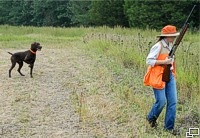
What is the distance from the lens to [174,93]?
6.22 m

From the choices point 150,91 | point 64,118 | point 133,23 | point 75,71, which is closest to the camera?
point 64,118

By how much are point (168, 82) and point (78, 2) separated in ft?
159

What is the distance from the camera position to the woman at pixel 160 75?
240 inches

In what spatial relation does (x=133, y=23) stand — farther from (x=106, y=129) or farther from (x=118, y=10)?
(x=106, y=129)

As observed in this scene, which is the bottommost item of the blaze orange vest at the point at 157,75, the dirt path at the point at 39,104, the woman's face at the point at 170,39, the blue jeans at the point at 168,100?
the dirt path at the point at 39,104

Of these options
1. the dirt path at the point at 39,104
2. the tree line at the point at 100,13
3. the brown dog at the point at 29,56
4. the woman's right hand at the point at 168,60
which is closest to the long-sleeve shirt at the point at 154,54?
the woman's right hand at the point at 168,60

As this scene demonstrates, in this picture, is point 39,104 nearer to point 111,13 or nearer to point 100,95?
point 100,95

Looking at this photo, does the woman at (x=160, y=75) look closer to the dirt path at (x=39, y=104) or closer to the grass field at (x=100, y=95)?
the grass field at (x=100, y=95)

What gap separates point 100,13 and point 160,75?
1557 inches

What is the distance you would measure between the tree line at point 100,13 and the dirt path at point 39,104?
21.0 m

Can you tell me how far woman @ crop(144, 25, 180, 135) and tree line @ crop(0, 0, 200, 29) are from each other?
24.9 metres

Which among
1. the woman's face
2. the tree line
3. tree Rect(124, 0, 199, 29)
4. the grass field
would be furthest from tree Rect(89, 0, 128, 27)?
the woman's face

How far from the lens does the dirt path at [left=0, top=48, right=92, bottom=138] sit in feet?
21.1

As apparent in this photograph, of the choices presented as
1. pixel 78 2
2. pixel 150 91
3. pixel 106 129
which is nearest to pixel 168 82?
pixel 106 129
